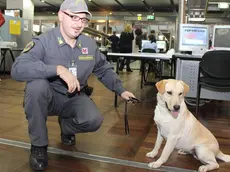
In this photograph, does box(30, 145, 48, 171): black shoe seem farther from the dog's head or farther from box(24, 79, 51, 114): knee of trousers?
the dog's head

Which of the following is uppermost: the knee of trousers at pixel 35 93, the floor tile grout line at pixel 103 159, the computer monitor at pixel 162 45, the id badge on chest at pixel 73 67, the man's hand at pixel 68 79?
the computer monitor at pixel 162 45

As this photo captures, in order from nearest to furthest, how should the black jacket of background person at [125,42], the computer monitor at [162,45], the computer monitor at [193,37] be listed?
the computer monitor at [193,37], the black jacket of background person at [125,42], the computer monitor at [162,45]

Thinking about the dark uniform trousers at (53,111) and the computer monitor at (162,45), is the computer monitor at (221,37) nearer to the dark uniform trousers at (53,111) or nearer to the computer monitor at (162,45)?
the dark uniform trousers at (53,111)

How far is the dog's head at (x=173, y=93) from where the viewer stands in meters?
1.77

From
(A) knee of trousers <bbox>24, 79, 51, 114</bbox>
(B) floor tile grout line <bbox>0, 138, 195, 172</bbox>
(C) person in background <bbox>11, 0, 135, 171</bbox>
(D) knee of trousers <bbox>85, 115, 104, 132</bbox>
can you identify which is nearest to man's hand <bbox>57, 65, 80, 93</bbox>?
(C) person in background <bbox>11, 0, 135, 171</bbox>

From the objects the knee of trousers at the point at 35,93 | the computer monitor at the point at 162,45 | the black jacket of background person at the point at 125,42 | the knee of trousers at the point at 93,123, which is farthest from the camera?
the computer monitor at the point at 162,45

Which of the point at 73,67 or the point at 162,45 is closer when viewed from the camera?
the point at 73,67

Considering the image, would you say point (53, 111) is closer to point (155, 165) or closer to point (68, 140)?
point (68, 140)

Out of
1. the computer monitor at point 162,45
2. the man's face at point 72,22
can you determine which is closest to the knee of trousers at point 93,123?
the man's face at point 72,22

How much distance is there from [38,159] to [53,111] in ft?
1.18

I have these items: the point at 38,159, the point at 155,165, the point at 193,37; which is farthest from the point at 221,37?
the point at 38,159

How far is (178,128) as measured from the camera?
183 cm

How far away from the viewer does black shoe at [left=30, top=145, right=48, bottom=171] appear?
175 centimetres

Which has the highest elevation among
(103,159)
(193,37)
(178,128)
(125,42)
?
(125,42)
